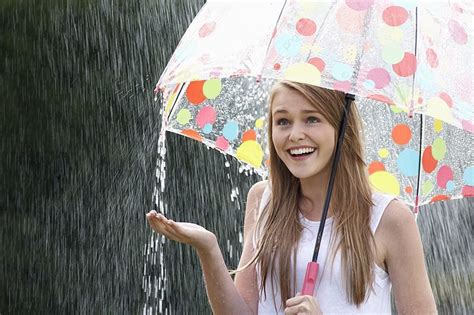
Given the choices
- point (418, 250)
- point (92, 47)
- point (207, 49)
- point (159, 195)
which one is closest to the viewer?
point (418, 250)

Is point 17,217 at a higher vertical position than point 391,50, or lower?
lower

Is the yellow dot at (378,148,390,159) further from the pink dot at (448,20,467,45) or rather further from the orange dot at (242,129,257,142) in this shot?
the pink dot at (448,20,467,45)

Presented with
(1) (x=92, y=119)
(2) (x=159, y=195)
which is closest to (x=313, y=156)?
(2) (x=159, y=195)

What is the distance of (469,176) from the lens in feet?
11.6

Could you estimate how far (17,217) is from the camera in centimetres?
823

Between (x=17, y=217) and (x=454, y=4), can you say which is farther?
(x=17, y=217)

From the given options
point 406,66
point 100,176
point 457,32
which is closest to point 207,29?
point 406,66

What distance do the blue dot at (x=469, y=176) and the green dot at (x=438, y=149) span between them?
99 mm

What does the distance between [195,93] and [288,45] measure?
70cm

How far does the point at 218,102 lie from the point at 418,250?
1.07m

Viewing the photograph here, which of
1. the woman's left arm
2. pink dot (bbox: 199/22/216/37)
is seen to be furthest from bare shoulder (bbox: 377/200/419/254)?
pink dot (bbox: 199/22/216/37)

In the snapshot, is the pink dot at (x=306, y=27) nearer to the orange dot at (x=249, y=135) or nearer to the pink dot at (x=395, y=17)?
the pink dot at (x=395, y=17)

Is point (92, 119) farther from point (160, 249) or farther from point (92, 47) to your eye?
point (160, 249)

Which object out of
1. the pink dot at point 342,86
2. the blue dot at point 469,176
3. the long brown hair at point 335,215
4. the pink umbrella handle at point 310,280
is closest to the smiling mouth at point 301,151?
the long brown hair at point 335,215
